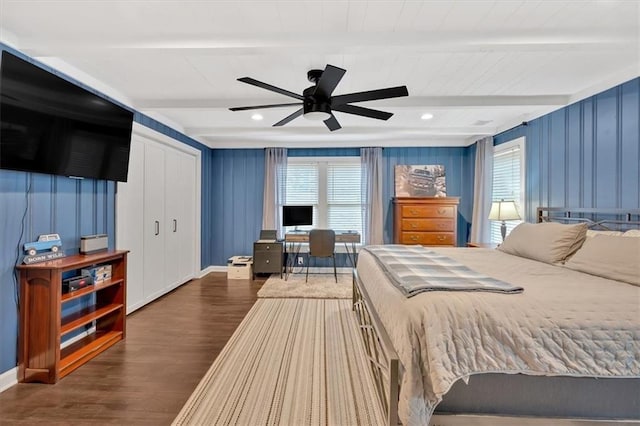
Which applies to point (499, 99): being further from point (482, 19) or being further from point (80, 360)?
point (80, 360)

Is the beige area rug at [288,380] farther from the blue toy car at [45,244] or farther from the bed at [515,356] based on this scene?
the blue toy car at [45,244]

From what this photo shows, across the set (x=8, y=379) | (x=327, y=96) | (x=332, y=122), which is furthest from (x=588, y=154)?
(x=8, y=379)

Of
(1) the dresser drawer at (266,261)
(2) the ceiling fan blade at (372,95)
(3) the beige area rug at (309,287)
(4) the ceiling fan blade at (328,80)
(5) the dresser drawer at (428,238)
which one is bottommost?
(3) the beige area rug at (309,287)

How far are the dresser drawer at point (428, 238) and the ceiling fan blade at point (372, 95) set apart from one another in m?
3.04

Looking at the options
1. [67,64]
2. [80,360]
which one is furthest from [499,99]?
[80,360]

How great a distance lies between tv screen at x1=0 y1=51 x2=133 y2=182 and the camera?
200 cm

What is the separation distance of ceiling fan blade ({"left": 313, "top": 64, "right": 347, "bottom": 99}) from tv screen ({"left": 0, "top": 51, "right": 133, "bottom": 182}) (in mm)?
2030

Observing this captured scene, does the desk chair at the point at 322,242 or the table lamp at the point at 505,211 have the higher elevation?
the table lamp at the point at 505,211

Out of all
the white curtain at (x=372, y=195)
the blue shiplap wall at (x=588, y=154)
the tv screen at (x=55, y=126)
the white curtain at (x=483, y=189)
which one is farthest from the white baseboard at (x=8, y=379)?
the white curtain at (x=483, y=189)

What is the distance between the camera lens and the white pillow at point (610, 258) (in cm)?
183

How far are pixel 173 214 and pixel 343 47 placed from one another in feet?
11.6

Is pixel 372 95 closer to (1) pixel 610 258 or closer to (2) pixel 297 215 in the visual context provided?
(1) pixel 610 258

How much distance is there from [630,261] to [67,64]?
4528mm

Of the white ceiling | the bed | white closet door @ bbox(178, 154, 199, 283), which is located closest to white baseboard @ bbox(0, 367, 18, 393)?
the white ceiling
